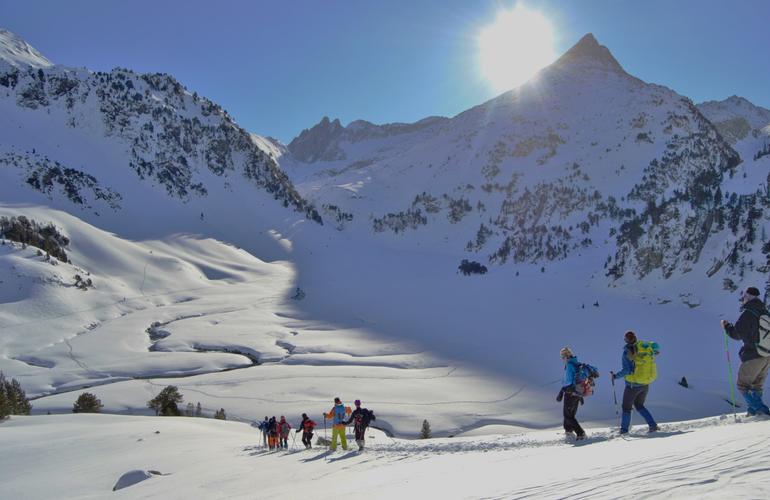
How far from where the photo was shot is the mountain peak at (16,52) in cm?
13050

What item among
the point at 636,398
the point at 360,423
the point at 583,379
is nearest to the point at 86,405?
the point at 360,423

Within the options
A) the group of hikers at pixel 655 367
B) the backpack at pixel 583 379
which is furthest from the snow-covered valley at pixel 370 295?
the backpack at pixel 583 379

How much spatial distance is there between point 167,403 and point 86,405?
4770 mm

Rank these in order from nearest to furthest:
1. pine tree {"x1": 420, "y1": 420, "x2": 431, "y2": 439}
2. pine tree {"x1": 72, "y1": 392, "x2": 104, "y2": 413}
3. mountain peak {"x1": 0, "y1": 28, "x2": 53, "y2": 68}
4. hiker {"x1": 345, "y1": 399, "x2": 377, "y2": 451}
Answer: hiker {"x1": 345, "y1": 399, "x2": 377, "y2": 451} < pine tree {"x1": 420, "y1": 420, "x2": 431, "y2": 439} < pine tree {"x1": 72, "y1": 392, "x2": 104, "y2": 413} < mountain peak {"x1": 0, "y1": 28, "x2": 53, "y2": 68}

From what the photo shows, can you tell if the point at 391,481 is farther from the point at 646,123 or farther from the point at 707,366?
the point at 646,123

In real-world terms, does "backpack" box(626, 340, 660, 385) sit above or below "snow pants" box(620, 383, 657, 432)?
above

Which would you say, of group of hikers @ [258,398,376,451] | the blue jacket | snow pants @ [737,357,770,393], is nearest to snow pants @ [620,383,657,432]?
the blue jacket

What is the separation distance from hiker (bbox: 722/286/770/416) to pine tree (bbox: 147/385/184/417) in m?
29.7

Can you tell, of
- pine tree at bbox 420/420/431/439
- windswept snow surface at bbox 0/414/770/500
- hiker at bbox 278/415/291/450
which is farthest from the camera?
pine tree at bbox 420/420/431/439

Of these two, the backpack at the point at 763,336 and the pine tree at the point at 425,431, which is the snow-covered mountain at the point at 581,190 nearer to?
the pine tree at the point at 425,431

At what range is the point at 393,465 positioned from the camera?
1139 centimetres

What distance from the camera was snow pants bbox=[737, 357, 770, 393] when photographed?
10164mm

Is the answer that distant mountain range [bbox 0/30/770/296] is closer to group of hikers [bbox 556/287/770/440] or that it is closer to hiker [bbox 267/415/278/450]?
group of hikers [bbox 556/287/770/440]

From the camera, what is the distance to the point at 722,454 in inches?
258
